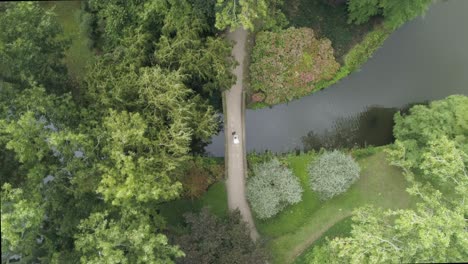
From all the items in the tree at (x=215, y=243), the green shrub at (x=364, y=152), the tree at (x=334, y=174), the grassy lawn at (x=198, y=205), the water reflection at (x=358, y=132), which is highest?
the water reflection at (x=358, y=132)

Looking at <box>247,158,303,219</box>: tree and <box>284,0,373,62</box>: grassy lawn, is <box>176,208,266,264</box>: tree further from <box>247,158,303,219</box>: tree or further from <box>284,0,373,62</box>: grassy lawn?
<box>284,0,373,62</box>: grassy lawn

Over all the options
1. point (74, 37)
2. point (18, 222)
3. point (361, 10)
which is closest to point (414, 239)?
point (361, 10)

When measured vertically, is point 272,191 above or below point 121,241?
above

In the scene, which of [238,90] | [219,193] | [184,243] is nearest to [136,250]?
[184,243]

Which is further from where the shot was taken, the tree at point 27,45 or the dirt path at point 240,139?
the dirt path at point 240,139

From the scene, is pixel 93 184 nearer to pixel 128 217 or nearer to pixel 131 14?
pixel 128 217

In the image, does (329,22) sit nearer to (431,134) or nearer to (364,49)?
(364,49)

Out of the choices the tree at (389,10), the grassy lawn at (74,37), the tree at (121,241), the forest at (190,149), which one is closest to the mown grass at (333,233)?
the forest at (190,149)

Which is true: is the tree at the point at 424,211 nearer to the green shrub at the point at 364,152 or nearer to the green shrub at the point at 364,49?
the green shrub at the point at 364,152
